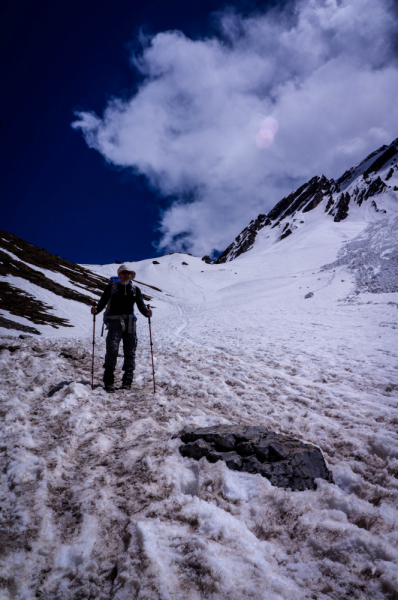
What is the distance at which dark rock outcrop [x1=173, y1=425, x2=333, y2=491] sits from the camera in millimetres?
2658

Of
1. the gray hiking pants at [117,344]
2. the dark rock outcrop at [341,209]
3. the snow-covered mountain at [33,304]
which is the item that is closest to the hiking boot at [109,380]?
the gray hiking pants at [117,344]

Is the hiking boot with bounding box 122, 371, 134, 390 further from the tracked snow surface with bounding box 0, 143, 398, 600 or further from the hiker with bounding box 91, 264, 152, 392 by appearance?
the tracked snow surface with bounding box 0, 143, 398, 600

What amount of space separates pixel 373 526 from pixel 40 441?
13.2ft

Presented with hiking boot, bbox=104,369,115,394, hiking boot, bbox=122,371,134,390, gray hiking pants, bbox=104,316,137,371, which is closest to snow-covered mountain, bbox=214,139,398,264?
gray hiking pants, bbox=104,316,137,371

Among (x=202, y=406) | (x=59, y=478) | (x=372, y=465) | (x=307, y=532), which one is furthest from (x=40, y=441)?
(x=372, y=465)

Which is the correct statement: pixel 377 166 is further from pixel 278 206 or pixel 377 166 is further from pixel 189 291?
pixel 189 291

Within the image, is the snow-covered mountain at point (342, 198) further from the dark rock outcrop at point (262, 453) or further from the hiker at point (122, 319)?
the dark rock outcrop at point (262, 453)

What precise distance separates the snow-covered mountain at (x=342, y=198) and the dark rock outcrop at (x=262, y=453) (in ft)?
372

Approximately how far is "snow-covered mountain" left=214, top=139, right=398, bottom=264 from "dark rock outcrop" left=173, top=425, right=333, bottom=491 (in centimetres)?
11331

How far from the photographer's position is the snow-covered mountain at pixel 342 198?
328 feet

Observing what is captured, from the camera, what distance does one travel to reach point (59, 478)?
2.75 m

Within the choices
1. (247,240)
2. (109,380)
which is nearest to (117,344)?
(109,380)

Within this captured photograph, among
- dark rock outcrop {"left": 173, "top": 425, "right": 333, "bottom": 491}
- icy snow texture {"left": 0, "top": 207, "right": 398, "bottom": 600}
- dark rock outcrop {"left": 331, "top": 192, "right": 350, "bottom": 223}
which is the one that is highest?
dark rock outcrop {"left": 331, "top": 192, "right": 350, "bottom": 223}

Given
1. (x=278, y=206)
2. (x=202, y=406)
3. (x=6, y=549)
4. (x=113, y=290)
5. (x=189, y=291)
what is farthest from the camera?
(x=278, y=206)
